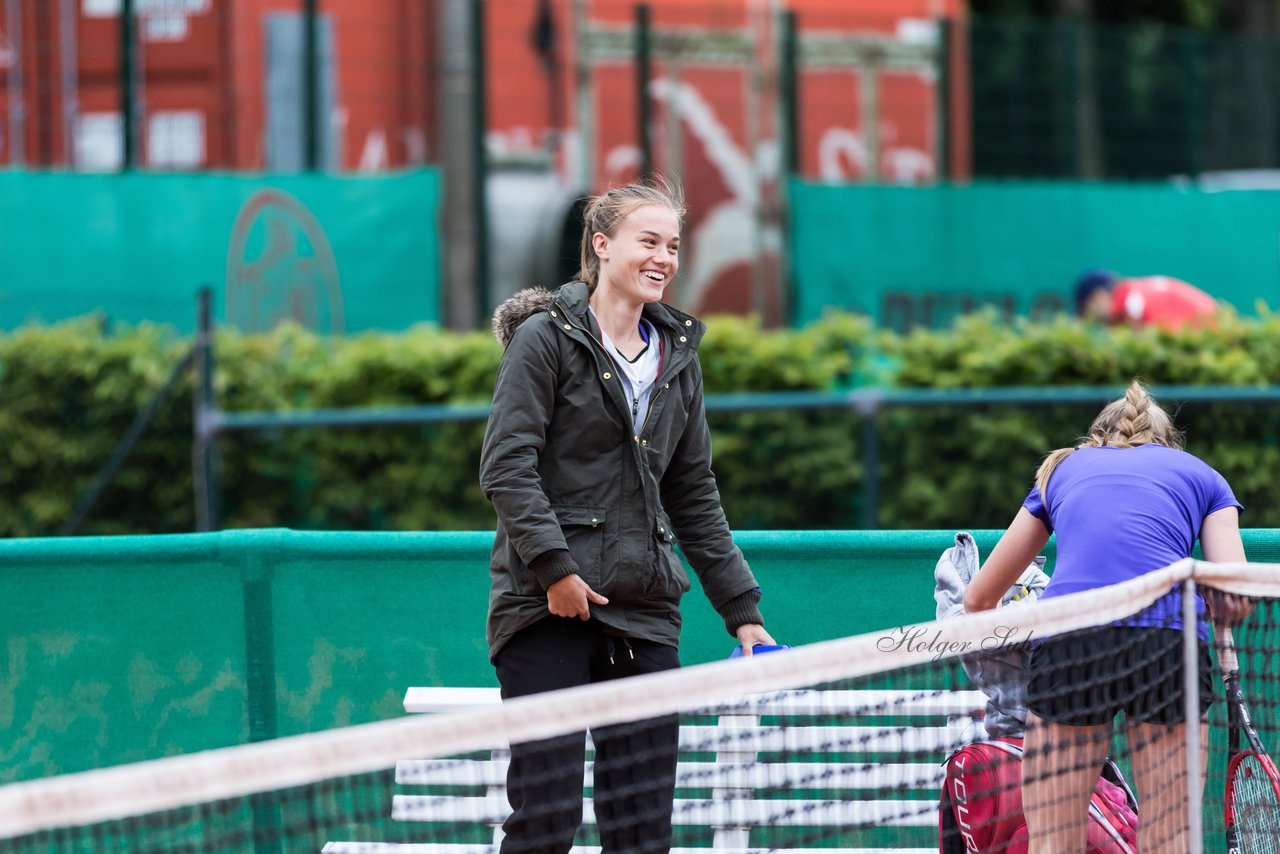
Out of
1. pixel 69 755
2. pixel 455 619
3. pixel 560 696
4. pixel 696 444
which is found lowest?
pixel 69 755

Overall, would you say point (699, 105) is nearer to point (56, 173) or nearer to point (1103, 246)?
point (1103, 246)

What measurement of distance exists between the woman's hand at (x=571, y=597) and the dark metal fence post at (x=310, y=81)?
31.0ft

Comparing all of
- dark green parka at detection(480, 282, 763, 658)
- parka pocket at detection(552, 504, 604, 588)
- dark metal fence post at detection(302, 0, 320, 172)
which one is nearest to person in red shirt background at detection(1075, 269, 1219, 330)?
dark metal fence post at detection(302, 0, 320, 172)

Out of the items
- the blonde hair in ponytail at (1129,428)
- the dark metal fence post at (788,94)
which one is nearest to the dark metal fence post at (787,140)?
the dark metal fence post at (788,94)

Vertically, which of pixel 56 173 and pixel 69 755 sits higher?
pixel 56 173

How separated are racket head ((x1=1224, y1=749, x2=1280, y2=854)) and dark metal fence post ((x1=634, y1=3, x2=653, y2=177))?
966 centimetres

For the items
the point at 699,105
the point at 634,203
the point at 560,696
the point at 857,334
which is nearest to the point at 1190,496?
the point at 634,203

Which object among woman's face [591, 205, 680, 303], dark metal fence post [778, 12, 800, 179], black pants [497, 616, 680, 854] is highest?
dark metal fence post [778, 12, 800, 179]

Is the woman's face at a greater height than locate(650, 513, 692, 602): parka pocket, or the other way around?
the woman's face

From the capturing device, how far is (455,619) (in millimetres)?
4734

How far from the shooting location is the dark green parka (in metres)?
3.68

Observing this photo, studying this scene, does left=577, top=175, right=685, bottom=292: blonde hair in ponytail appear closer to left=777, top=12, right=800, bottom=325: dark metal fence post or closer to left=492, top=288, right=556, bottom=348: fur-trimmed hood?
left=492, top=288, right=556, bottom=348: fur-trimmed hood

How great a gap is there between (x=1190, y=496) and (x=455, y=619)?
1962mm

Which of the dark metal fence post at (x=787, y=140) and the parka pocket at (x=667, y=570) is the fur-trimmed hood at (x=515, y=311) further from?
the dark metal fence post at (x=787, y=140)
